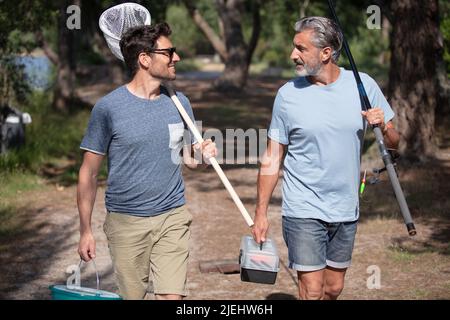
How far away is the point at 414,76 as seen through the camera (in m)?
11.5

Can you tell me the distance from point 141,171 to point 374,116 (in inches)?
46.1

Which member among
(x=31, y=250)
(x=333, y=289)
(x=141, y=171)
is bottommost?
(x=31, y=250)

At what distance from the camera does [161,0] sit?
3191 cm

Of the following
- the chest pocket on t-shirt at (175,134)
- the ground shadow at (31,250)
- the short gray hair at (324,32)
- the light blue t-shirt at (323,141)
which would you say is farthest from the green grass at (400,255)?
the chest pocket on t-shirt at (175,134)

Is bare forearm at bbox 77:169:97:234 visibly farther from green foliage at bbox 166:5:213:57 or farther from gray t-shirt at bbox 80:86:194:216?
green foliage at bbox 166:5:213:57

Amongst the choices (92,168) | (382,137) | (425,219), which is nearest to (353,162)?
(382,137)

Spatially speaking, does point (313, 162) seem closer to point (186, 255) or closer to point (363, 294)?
point (186, 255)

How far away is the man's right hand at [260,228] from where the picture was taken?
4.57 m

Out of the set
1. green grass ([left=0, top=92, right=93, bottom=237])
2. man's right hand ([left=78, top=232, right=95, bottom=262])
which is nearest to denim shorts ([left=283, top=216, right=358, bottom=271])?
man's right hand ([left=78, top=232, right=95, bottom=262])

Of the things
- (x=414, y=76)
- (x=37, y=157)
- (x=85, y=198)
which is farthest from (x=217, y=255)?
(x=37, y=157)

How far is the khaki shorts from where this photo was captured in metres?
4.48

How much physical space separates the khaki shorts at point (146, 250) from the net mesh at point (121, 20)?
Answer: 0.90 metres

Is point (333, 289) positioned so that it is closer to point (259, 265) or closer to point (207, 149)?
point (259, 265)

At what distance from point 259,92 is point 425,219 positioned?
17478 millimetres
